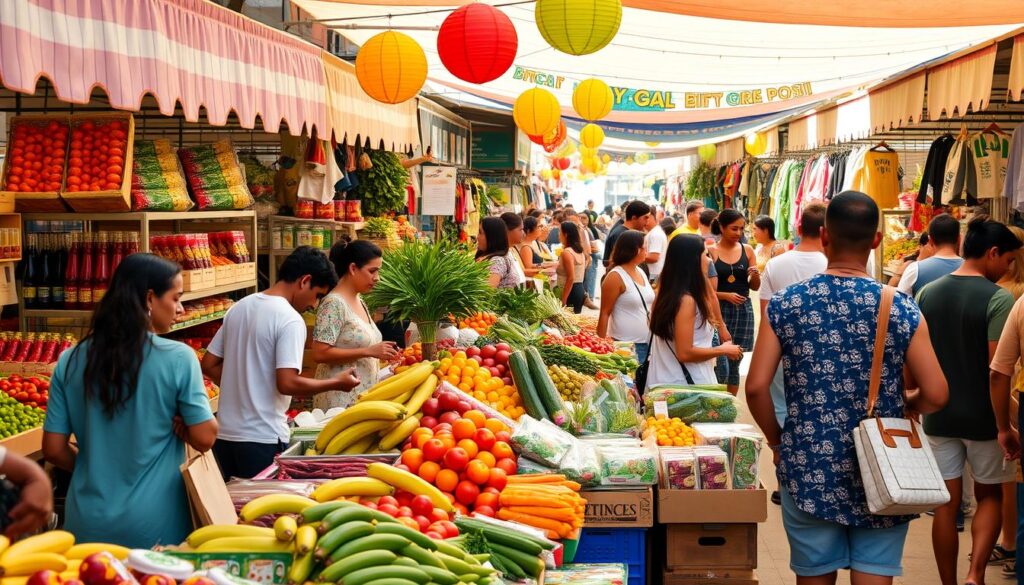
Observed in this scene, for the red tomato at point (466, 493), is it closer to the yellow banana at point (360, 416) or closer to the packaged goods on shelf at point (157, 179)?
the yellow banana at point (360, 416)

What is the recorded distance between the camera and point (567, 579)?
390 cm

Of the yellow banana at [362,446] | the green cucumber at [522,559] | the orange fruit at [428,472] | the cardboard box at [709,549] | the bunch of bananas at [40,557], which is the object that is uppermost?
the bunch of bananas at [40,557]

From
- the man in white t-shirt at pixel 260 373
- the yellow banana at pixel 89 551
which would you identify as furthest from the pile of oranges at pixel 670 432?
the yellow banana at pixel 89 551

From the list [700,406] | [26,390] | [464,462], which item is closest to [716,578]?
[700,406]

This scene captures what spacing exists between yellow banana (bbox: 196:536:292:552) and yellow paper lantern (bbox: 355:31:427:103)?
16.3 ft

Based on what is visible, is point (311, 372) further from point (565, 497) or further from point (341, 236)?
point (565, 497)

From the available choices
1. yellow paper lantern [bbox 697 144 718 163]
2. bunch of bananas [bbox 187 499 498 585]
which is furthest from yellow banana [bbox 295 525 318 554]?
yellow paper lantern [bbox 697 144 718 163]

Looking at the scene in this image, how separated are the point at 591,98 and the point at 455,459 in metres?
8.04

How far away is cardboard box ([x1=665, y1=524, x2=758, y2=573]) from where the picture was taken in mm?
4586

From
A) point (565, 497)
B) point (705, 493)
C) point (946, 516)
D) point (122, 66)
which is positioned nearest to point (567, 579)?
point (565, 497)

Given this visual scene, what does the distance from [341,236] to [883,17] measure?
203 inches

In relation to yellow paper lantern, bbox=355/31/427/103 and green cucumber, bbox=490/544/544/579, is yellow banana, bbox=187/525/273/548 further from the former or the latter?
yellow paper lantern, bbox=355/31/427/103

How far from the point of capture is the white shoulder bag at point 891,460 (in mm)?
3578

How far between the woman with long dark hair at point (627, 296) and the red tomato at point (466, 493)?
358 centimetres
